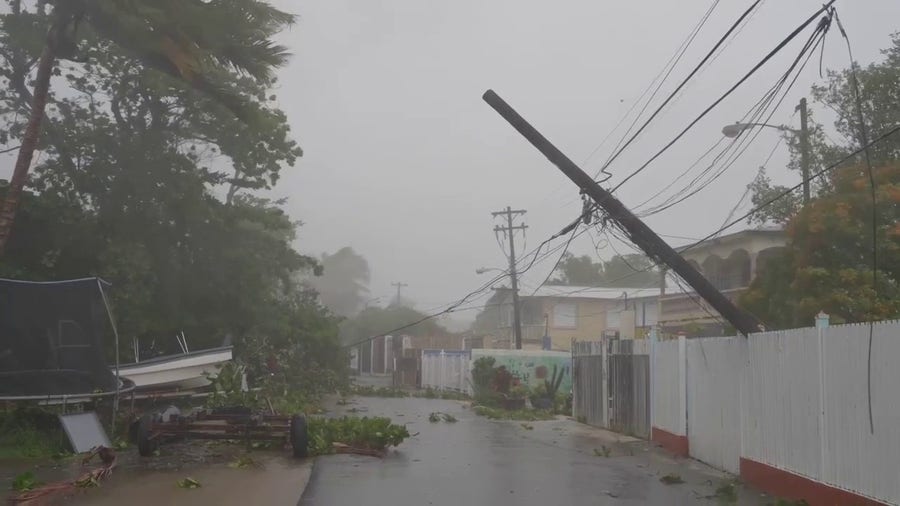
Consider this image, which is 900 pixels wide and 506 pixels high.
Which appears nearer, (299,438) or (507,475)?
(507,475)

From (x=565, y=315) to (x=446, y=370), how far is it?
1581cm

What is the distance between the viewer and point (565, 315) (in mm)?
57719

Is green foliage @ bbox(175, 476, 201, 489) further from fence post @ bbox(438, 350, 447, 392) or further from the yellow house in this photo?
the yellow house

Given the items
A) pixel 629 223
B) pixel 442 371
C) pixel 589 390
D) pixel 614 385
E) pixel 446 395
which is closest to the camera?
pixel 629 223

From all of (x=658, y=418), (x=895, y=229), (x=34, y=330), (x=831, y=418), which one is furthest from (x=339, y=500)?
(x=895, y=229)

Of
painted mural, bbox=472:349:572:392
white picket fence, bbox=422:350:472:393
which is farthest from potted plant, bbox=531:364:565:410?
white picket fence, bbox=422:350:472:393

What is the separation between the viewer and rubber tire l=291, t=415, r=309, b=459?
45.4 ft

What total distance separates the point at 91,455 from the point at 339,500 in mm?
4366

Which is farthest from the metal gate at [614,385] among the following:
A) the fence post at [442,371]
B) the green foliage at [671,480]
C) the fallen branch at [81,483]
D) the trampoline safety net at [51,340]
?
the fence post at [442,371]

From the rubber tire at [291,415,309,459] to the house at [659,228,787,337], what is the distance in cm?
1571

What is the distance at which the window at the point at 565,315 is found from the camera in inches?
2265

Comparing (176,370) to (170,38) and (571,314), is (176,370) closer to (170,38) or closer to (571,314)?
(170,38)

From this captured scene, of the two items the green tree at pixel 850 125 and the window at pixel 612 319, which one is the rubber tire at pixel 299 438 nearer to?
the green tree at pixel 850 125

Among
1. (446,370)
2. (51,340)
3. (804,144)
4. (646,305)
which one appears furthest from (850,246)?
(646,305)
